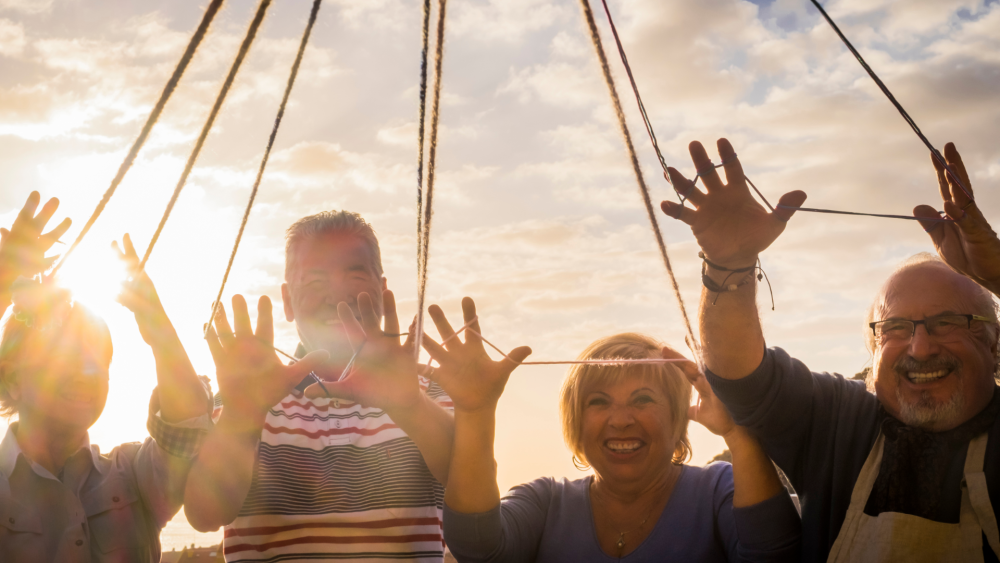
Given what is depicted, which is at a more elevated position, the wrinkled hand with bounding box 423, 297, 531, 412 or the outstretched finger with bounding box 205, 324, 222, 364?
the outstretched finger with bounding box 205, 324, 222, 364

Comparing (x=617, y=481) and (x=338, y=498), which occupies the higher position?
(x=338, y=498)

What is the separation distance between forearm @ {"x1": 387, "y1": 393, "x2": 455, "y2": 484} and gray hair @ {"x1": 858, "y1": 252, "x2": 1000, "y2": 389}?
188 centimetres

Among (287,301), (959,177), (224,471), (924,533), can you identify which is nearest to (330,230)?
(287,301)

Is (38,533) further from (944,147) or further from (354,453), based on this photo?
(944,147)

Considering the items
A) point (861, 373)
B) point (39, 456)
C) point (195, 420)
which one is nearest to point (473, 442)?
point (195, 420)

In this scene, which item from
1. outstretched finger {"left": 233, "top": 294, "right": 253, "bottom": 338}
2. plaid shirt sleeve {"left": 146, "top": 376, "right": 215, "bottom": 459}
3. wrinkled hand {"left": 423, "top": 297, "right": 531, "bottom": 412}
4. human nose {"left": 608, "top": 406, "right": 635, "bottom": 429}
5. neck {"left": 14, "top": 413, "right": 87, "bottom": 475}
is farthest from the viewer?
human nose {"left": 608, "top": 406, "right": 635, "bottom": 429}

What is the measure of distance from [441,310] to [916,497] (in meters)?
1.92

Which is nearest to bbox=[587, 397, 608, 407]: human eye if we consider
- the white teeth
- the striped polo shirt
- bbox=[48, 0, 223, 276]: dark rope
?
the white teeth

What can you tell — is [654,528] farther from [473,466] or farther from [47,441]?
[47,441]

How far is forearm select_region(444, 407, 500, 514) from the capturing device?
2.44 meters

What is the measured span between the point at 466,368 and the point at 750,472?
120 centimetres

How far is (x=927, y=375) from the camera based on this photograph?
2604mm

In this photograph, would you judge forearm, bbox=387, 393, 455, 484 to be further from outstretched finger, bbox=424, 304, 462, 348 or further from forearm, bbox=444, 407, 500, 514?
outstretched finger, bbox=424, 304, 462, 348

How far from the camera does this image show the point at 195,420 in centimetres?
253
